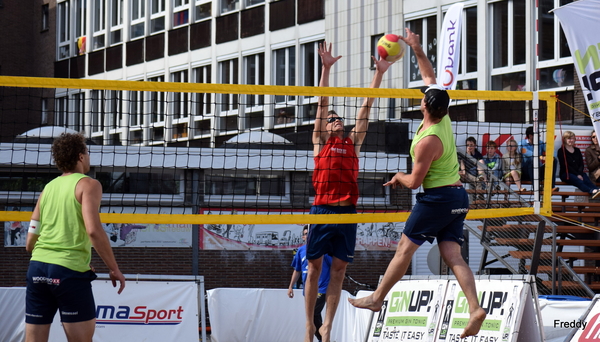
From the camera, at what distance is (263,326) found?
15.3m

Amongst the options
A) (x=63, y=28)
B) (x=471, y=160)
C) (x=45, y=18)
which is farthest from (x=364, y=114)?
(x=45, y=18)

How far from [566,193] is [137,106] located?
70.2ft

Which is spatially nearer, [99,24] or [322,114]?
[322,114]

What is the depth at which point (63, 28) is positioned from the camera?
38875 mm

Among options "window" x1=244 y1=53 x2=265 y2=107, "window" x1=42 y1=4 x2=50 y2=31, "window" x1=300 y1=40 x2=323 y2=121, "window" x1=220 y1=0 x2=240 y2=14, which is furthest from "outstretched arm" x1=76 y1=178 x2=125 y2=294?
"window" x1=42 y1=4 x2=50 y2=31

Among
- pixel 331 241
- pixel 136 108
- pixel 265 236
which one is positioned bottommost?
pixel 265 236

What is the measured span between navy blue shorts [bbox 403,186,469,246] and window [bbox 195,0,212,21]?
86.2 feet

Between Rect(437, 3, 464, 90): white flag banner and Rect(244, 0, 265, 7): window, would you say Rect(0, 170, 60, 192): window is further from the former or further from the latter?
Rect(244, 0, 265, 7): window

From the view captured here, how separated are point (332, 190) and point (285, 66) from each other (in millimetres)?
21120

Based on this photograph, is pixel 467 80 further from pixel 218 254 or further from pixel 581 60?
pixel 581 60

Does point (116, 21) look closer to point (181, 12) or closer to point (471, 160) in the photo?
point (181, 12)

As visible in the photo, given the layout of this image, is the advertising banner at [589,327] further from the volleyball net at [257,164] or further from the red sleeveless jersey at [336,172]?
the red sleeveless jersey at [336,172]

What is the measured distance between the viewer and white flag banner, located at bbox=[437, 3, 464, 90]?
17859 millimetres

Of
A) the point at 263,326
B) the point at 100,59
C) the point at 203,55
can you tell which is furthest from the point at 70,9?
the point at 263,326
